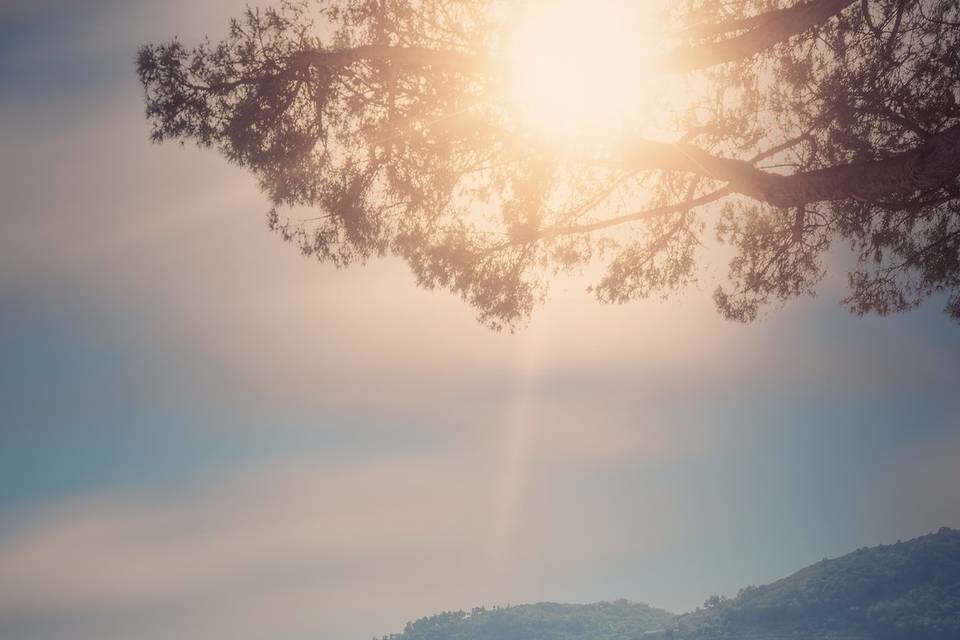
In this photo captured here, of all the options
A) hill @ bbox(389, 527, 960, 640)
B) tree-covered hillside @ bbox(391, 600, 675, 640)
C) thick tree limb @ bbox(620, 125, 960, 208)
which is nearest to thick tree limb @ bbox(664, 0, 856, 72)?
thick tree limb @ bbox(620, 125, 960, 208)

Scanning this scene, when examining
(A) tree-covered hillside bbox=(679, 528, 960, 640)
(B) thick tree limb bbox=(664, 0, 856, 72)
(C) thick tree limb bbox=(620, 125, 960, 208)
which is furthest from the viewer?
(A) tree-covered hillside bbox=(679, 528, 960, 640)

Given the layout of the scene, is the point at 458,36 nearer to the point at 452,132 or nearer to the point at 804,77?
the point at 452,132

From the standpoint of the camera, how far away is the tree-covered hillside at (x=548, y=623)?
562 feet

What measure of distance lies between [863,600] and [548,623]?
70870 millimetres

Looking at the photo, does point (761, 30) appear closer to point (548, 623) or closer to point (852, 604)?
point (852, 604)

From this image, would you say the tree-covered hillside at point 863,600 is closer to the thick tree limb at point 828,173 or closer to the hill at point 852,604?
the hill at point 852,604

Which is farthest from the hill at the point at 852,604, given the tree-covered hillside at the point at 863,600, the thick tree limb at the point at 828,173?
the thick tree limb at the point at 828,173

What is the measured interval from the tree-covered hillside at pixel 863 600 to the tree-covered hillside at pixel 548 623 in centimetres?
1880

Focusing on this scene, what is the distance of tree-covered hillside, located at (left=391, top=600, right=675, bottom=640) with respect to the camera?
171375mm

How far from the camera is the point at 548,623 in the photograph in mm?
184875

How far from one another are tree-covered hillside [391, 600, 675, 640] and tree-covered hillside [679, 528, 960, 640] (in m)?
18.8

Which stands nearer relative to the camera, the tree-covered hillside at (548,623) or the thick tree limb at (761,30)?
the thick tree limb at (761,30)

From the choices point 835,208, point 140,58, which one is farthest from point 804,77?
point 140,58

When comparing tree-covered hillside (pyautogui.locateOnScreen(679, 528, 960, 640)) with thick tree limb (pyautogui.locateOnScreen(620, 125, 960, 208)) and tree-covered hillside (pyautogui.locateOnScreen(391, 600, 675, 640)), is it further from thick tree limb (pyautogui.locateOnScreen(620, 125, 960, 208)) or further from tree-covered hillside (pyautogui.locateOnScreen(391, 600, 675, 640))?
thick tree limb (pyautogui.locateOnScreen(620, 125, 960, 208))
